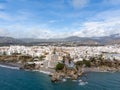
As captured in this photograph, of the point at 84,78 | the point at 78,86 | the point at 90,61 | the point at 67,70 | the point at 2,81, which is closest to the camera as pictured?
the point at 78,86

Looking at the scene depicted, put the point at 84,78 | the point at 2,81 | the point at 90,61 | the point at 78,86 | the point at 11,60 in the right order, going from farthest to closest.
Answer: the point at 11,60 < the point at 90,61 < the point at 84,78 < the point at 2,81 < the point at 78,86

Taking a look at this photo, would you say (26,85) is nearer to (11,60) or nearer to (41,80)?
(41,80)

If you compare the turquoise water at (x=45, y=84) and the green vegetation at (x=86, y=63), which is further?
the green vegetation at (x=86, y=63)

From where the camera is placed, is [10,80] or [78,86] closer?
[78,86]

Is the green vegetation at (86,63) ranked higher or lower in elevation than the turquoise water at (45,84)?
higher

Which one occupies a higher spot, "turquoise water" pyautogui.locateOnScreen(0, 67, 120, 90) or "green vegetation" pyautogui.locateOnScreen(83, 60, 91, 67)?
"green vegetation" pyautogui.locateOnScreen(83, 60, 91, 67)

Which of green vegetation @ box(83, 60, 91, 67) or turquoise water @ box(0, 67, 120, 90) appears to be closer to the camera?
turquoise water @ box(0, 67, 120, 90)

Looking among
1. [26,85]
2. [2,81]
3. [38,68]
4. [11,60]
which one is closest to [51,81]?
[26,85]

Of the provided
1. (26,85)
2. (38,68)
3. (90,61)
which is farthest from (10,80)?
(90,61)

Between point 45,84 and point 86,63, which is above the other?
point 86,63

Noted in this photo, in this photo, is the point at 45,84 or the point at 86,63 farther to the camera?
the point at 86,63
